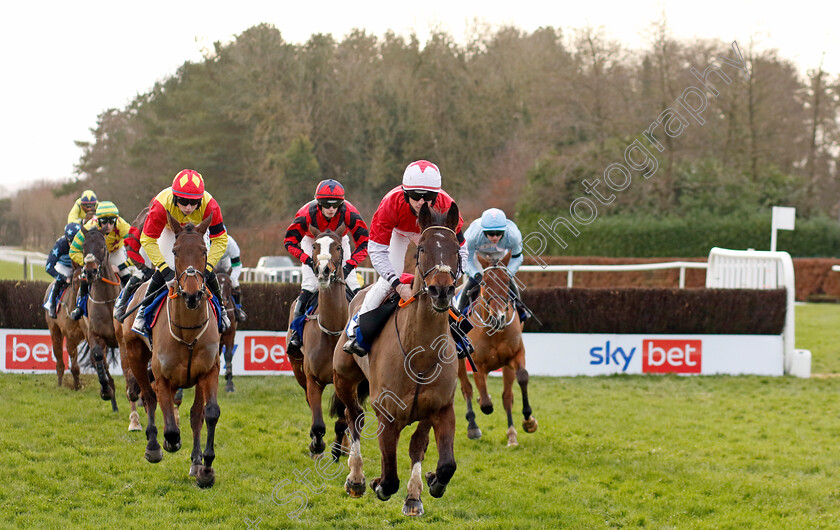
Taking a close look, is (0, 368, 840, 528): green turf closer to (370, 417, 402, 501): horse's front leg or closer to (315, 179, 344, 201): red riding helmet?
(370, 417, 402, 501): horse's front leg

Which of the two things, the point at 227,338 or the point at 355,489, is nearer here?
the point at 355,489

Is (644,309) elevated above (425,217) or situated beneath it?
situated beneath

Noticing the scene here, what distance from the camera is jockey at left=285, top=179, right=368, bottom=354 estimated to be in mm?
6945

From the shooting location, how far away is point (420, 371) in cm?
453

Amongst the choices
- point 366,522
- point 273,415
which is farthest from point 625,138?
point 366,522

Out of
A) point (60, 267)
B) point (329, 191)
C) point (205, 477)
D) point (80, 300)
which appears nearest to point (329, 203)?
point (329, 191)

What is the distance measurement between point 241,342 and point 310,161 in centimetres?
1709

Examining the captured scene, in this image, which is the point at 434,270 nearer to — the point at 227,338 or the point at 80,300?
the point at 80,300

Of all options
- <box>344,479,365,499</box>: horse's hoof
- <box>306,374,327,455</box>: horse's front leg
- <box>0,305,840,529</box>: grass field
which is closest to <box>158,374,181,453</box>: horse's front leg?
<box>0,305,840,529</box>: grass field

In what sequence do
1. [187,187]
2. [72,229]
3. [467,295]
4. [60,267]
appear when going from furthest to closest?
[60,267] → [72,229] → [467,295] → [187,187]

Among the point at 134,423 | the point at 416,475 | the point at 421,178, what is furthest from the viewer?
the point at 134,423

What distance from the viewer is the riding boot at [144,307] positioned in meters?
6.38

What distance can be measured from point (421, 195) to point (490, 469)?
3.14 m

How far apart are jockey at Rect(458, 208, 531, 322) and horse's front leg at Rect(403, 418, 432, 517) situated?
2.71 m
